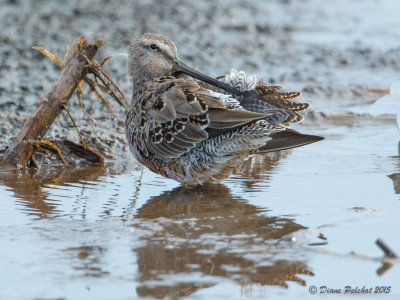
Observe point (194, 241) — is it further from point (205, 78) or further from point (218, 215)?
point (205, 78)

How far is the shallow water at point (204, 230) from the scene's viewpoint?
2.96m

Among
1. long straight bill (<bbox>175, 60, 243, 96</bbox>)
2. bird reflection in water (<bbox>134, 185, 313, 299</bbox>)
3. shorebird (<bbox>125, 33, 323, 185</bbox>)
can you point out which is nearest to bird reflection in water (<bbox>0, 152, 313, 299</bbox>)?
bird reflection in water (<bbox>134, 185, 313, 299</bbox>)

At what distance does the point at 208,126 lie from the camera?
14.2 feet

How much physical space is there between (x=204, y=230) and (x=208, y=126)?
89 cm

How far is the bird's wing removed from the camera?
14.0 ft

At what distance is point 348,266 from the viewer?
310cm

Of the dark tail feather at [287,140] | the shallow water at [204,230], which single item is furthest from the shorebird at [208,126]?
the shallow water at [204,230]

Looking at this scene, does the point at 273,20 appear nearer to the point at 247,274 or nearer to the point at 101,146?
the point at 101,146

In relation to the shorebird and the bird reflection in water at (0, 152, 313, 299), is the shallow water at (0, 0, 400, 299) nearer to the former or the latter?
the bird reflection in water at (0, 152, 313, 299)

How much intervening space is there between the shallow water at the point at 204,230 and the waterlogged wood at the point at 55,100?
0.19 meters

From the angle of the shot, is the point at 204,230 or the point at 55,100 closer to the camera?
the point at 204,230

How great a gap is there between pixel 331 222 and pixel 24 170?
7.70 feet

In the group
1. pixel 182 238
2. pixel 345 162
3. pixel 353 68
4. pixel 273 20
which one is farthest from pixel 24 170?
pixel 273 20

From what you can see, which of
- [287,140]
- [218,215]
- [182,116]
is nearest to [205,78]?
[182,116]
